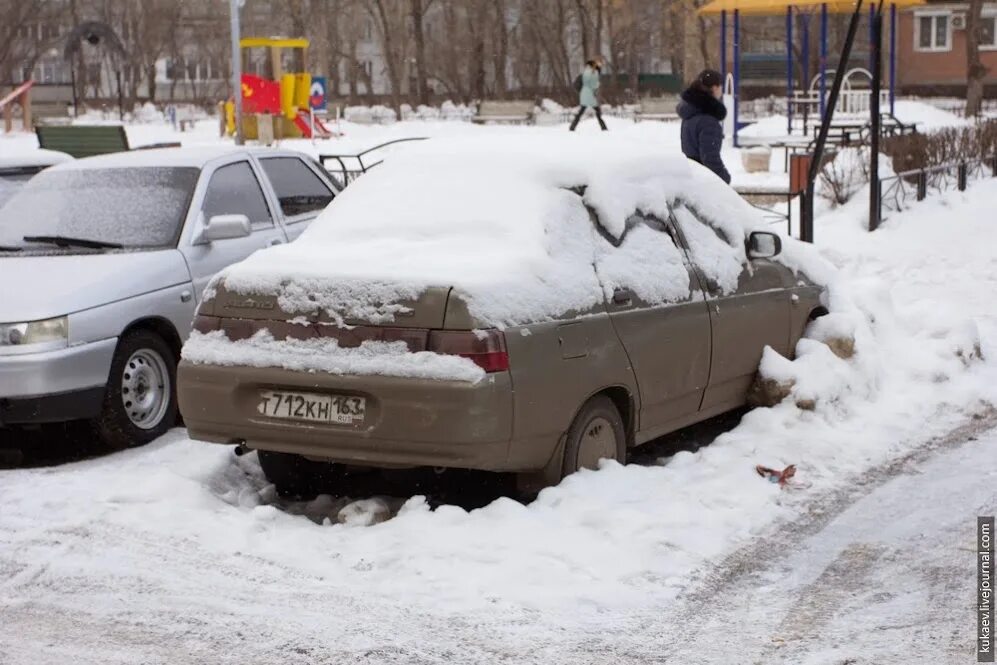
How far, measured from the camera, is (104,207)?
9.18 m

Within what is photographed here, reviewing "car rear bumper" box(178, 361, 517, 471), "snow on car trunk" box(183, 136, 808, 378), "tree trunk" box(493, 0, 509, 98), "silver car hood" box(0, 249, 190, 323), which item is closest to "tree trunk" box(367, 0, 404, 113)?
"tree trunk" box(493, 0, 509, 98)

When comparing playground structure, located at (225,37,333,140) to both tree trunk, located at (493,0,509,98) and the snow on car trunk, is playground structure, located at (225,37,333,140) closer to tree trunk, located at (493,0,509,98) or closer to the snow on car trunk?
tree trunk, located at (493,0,509,98)

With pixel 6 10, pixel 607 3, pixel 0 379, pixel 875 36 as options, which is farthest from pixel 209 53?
pixel 0 379

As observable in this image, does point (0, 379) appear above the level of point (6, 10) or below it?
below

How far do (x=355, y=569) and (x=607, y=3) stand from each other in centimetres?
6204

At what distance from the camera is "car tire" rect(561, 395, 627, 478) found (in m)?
6.56

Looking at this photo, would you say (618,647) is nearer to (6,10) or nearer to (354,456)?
(354,456)

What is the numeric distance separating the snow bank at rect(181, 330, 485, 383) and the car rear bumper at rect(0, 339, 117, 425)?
4.67ft

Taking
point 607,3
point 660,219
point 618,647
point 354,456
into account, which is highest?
point 607,3

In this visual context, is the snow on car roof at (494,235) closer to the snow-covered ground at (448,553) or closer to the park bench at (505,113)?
A: the snow-covered ground at (448,553)

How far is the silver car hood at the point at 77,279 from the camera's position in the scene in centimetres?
787

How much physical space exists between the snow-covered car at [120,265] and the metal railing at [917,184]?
961cm

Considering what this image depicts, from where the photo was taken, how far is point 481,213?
6.86 m

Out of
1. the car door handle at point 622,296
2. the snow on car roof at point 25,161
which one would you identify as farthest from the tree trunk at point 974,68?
the car door handle at point 622,296
